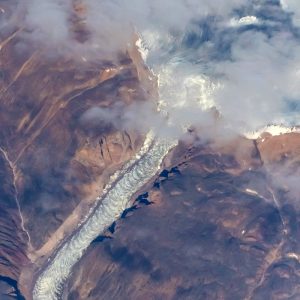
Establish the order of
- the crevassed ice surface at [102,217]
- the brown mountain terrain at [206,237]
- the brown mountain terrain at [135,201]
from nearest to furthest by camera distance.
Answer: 1. the brown mountain terrain at [206,237]
2. the brown mountain terrain at [135,201]
3. the crevassed ice surface at [102,217]

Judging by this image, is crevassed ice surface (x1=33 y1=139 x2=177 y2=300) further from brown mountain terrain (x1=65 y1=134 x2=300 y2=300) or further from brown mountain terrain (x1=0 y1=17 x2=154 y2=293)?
brown mountain terrain (x1=65 y1=134 x2=300 y2=300)

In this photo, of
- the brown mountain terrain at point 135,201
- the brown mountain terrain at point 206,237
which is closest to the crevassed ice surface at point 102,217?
the brown mountain terrain at point 135,201

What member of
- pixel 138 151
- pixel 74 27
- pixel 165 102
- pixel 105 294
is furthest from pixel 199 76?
pixel 105 294

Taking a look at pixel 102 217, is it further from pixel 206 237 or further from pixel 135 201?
pixel 206 237

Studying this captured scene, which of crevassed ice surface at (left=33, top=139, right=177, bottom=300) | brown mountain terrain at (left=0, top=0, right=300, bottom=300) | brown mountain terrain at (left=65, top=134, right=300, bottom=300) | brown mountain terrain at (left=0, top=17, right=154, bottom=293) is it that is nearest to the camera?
brown mountain terrain at (left=65, top=134, right=300, bottom=300)

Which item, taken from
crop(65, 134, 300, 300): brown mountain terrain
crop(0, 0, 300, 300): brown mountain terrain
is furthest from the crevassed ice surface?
crop(65, 134, 300, 300): brown mountain terrain

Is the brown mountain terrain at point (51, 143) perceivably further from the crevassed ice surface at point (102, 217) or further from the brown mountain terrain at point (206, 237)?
the brown mountain terrain at point (206, 237)

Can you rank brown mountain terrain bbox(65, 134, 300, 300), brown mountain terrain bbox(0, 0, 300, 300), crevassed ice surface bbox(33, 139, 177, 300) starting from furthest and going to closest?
crevassed ice surface bbox(33, 139, 177, 300)
brown mountain terrain bbox(0, 0, 300, 300)
brown mountain terrain bbox(65, 134, 300, 300)

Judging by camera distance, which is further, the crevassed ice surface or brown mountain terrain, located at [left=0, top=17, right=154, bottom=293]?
brown mountain terrain, located at [left=0, top=17, right=154, bottom=293]

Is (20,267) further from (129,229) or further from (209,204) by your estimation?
(209,204)
